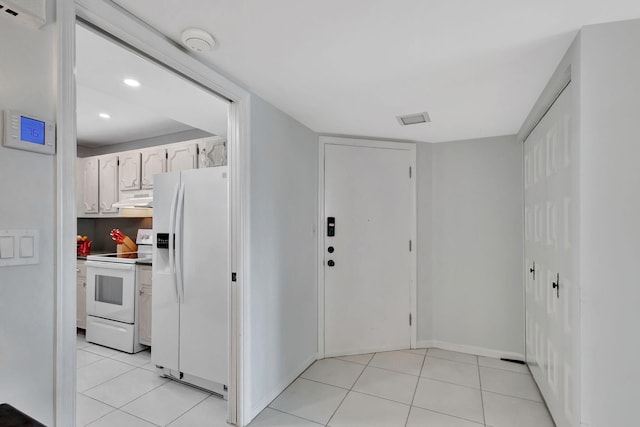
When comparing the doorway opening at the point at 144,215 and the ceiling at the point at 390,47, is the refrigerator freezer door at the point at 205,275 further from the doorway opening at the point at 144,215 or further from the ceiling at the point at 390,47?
the ceiling at the point at 390,47

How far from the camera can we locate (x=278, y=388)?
2.55 m

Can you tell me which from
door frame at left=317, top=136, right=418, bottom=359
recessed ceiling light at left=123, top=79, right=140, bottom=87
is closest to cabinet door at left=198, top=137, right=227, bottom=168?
door frame at left=317, top=136, right=418, bottom=359

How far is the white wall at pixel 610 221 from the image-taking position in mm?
1426

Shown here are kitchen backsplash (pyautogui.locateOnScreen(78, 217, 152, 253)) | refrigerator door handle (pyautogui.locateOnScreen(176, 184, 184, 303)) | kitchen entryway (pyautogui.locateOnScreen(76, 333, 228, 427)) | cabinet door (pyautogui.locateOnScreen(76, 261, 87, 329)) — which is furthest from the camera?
kitchen backsplash (pyautogui.locateOnScreen(78, 217, 152, 253))

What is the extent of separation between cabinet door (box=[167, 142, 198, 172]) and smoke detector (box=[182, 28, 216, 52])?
1.86m

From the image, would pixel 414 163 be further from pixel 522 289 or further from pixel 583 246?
pixel 583 246

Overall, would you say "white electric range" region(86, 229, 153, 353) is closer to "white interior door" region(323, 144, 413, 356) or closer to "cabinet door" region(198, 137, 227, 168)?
"cabinet door" region(198, 137, 227, 168)

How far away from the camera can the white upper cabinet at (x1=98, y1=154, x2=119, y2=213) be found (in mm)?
4078

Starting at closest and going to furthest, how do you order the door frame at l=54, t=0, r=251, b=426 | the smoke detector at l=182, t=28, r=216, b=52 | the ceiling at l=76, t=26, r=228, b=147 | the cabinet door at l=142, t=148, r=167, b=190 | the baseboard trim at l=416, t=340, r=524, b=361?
the door frame at l=54, t=0, r=251, b=426 → the smoke detector at l=182, t=28, r=216, b=52 → the ceiling at l=76, t=26, r=228, b=147 → the baseboard trim at l=416, t=340, r=524, b=361 → the cabinet door at l=142, t=148, r=167, b=190

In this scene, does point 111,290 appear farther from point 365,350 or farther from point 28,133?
point 28,133

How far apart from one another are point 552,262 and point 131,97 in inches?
120

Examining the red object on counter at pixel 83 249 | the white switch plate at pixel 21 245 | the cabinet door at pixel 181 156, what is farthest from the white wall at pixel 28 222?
the red object on counter at pixel 83 249

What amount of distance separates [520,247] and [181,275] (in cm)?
314

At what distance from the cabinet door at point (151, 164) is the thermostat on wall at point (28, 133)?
2.62 meters
